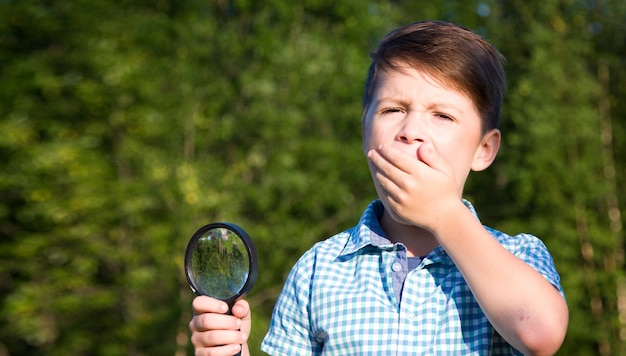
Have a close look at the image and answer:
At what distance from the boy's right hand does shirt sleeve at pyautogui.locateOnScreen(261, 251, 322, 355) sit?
0.24m

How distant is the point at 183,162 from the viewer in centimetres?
789

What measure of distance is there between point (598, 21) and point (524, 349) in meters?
9.62

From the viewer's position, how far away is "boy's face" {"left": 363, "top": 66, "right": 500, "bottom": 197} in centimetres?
185

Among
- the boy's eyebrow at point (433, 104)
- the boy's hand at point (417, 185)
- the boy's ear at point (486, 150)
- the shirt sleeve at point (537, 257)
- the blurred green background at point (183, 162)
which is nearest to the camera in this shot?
the boy's hand at point (417, 185)

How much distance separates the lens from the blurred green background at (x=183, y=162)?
319 inches

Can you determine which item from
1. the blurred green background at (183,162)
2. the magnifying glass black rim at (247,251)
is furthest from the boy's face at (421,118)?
the blurred green background at (183,162)

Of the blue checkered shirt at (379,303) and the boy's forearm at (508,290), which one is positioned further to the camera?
the blue checkered shirt at (379,303)

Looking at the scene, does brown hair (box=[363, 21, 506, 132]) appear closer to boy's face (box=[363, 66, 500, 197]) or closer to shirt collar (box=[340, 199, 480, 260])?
boy's face (box=[363, 66, 500, 197])

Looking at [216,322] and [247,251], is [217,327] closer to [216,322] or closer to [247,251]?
[216,322]

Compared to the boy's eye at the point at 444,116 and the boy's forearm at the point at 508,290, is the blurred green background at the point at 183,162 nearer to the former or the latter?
the boy's eye at the point at 444,116

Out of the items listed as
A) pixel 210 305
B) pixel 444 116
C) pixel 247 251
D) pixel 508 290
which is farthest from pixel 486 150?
pixel 210 305

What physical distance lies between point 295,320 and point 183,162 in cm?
605

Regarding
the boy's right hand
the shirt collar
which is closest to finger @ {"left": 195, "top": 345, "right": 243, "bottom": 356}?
the boy's right hand

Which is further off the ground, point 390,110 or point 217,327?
point 390,110
